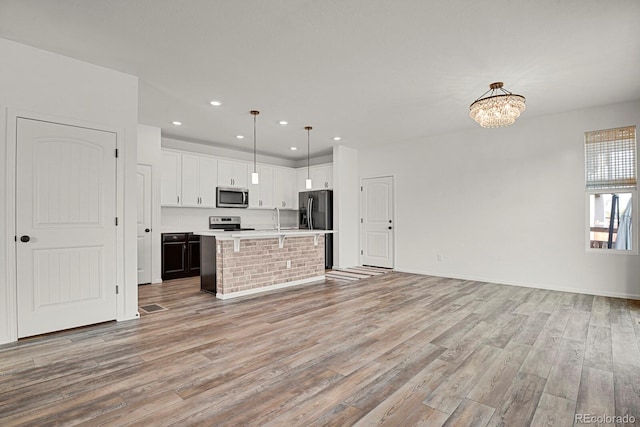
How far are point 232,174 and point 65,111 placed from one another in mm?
3912

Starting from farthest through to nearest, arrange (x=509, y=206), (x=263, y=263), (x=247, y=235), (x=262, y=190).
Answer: (x=262, y=190), (x=509, y=206), (x=263, y=263), (x=247, y=235)

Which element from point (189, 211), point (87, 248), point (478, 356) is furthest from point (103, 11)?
point (189, 211)

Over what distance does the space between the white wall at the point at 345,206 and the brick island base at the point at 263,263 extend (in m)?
1.26

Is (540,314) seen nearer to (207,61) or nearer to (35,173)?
(207,61)

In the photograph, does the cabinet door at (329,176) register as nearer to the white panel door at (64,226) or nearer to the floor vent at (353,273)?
the floor vent at (353,273)

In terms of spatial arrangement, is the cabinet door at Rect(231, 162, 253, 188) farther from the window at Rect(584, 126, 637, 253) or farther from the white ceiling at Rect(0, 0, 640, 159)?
the window at Rect(584, 126, 637, 253)

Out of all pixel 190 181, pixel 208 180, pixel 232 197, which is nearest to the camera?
pixel 190 181

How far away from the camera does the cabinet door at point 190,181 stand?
6.33m

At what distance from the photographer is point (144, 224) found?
5.54 metres

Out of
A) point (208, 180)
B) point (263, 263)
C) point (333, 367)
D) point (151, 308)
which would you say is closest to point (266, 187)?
point (208, 180)

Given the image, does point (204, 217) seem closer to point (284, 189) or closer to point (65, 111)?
point (284, 189)

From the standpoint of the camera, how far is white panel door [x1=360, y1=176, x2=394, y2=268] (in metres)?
7.14

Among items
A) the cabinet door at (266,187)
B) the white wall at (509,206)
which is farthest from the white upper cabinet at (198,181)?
the white wall at (509,206)

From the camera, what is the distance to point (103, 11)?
252cm
